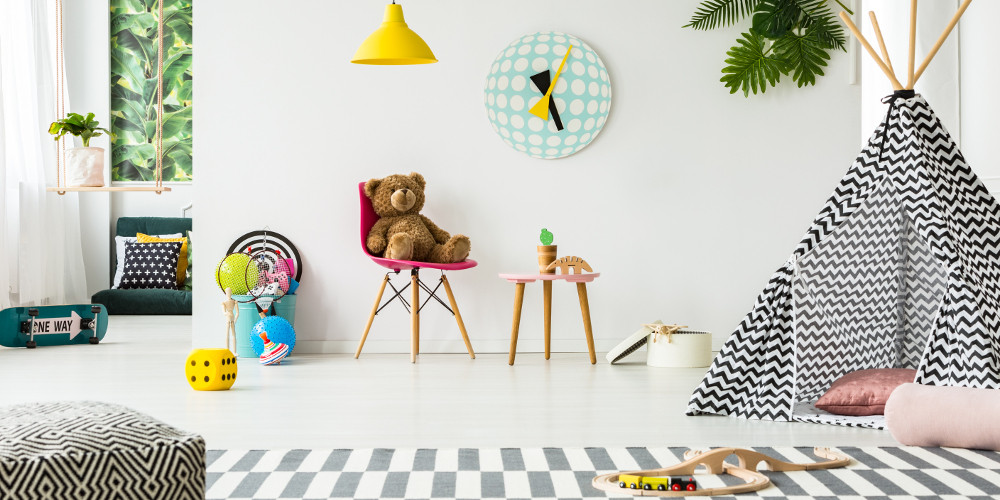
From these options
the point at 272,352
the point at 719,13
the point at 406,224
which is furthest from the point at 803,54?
the point at 272,352

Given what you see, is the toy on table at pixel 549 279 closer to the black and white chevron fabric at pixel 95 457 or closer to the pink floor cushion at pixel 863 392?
the pink floor cushion at pixel 863 392

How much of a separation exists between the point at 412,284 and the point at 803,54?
2.37 meters

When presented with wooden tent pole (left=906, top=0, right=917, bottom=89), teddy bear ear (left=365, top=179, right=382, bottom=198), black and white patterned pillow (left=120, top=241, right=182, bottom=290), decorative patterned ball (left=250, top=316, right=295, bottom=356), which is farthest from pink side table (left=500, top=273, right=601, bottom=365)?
black and white patterned pillow (left=120, top=241, right=182, bottom=290)

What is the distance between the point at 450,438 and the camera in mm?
2191

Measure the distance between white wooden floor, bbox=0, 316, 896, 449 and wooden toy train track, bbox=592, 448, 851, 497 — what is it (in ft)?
1.01

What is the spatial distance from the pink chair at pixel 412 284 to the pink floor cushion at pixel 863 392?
6.08 ft

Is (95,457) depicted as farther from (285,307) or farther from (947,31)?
(285,307)

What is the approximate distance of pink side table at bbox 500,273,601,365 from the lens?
3.75 meters

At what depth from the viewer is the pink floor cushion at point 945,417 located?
197 centimetres

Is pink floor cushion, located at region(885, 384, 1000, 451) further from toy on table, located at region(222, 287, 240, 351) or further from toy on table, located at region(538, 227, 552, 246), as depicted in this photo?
toy on table, located at region(222, 287, 240, 351)

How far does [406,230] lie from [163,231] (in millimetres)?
3560

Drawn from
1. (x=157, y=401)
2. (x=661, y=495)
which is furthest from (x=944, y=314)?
(x=157, y=401)

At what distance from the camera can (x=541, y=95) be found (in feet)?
13.6

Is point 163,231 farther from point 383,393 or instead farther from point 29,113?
point 383,393
